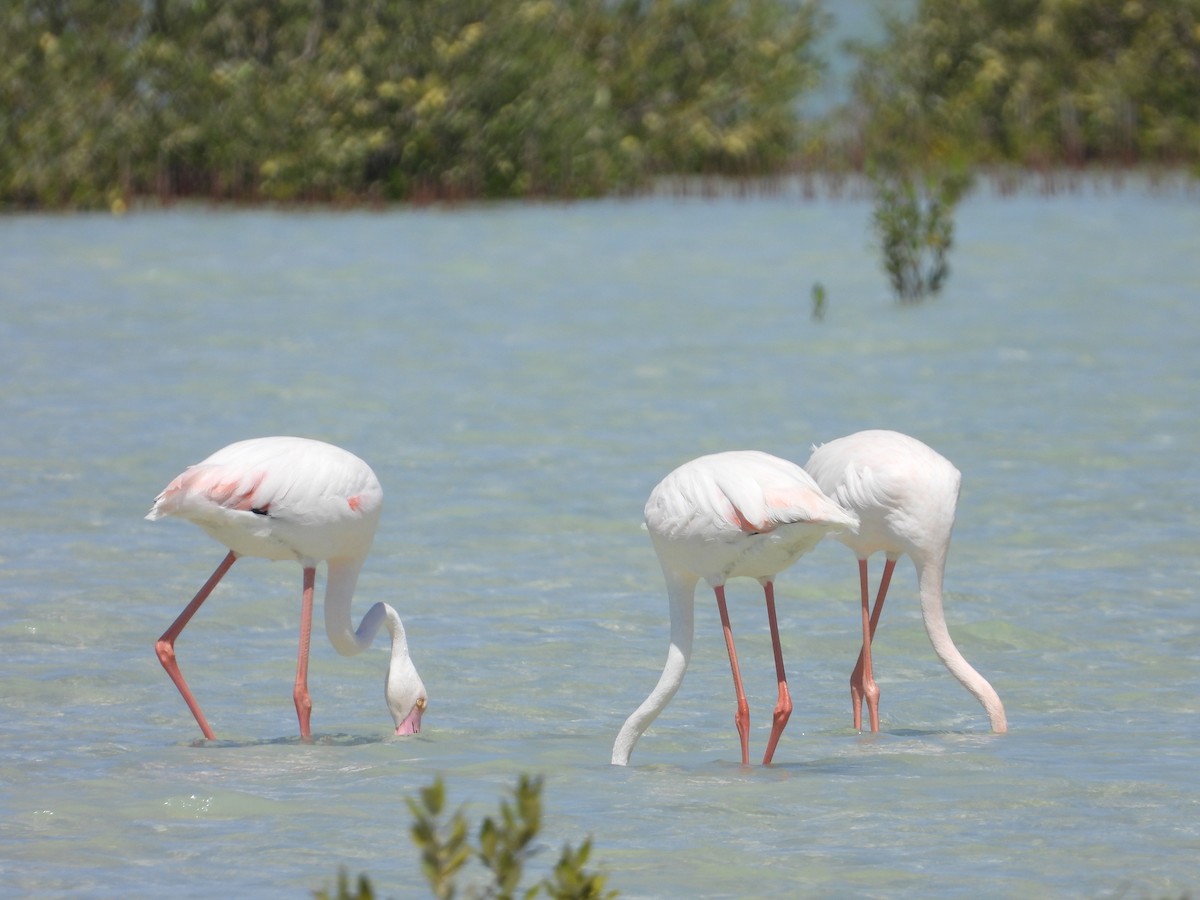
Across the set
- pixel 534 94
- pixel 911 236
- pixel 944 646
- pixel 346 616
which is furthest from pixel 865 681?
pixel 534 94

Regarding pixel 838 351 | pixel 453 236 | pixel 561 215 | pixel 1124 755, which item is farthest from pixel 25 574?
pixel 561 215

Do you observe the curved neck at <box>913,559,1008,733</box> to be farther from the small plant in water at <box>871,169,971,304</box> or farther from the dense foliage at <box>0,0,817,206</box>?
the dense foliage at <box>0,0,817,206</box>

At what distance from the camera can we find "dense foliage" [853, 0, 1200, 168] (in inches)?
1414

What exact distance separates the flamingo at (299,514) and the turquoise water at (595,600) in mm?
199

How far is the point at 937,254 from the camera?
18688mm

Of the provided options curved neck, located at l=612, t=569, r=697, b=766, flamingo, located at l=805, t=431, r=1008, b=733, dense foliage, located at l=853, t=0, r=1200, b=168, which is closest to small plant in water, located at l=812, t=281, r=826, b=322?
flamingo, located at l=805, t=431, r=1008, b=733

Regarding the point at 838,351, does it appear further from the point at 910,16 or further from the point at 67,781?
the point at 910,16

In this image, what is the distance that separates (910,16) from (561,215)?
11.8 m

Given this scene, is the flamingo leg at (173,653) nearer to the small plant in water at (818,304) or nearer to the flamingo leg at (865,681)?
the flamingo leg at (865,681)

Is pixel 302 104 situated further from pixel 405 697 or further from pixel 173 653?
pixel 405 697

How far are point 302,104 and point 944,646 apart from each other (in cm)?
2507

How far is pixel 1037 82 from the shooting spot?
37.0m

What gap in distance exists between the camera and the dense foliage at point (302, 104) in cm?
2831

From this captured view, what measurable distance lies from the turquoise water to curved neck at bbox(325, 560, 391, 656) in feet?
1.01
